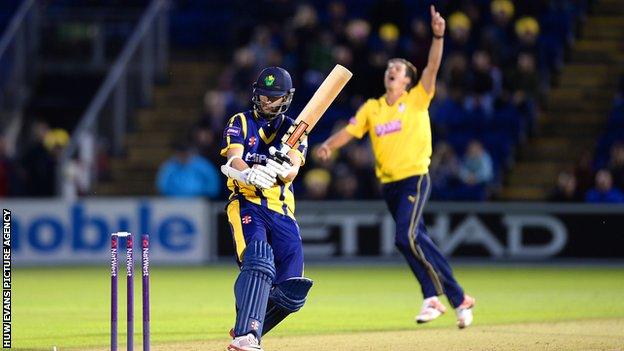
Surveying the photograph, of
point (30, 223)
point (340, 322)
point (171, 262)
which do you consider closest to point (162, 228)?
point (171, 262)

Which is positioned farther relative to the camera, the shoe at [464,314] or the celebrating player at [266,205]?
the shoe at [464,314]

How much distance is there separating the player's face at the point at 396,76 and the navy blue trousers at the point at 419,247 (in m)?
0.86

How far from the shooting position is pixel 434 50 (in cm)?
1216

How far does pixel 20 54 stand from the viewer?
25.4 metres

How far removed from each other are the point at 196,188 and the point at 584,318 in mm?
9577

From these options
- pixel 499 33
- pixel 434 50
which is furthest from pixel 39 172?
pixel 434 50

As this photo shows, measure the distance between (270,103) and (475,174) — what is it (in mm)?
12049

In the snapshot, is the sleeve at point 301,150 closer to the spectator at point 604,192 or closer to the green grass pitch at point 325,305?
the green grass pitch at point 325,305

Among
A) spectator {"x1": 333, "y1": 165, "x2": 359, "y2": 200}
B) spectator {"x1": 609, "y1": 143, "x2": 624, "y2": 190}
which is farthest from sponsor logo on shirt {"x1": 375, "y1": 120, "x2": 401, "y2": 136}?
spectator {"x1": 609, "y1": 143, "x2": 624, "y2": 190}

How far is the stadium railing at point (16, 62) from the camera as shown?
25031mm

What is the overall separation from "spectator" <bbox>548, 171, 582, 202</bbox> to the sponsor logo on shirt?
8.61 m

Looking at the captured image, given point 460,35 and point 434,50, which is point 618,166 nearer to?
point 460,35

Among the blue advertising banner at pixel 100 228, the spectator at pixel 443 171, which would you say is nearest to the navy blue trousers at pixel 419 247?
the spectator at pixel 443 171

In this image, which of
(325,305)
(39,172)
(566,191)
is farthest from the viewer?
(39,172)
